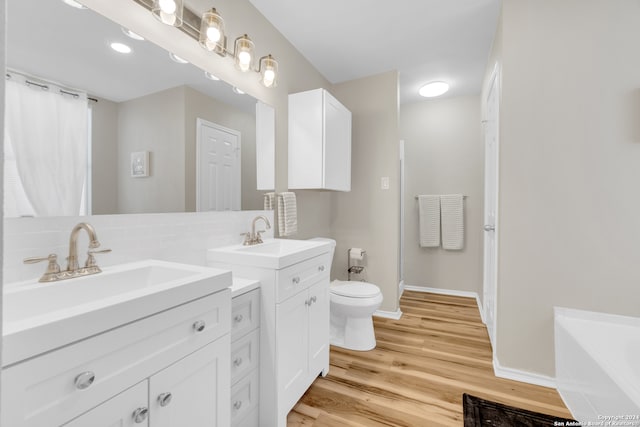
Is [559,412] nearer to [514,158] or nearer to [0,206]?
[514,158]

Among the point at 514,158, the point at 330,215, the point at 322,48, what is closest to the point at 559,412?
the point at 514,158

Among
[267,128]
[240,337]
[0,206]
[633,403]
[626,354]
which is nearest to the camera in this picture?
[0,206]

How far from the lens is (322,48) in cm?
246

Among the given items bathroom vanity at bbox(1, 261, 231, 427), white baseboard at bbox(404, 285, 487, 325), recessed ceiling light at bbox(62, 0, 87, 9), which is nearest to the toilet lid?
bathroom vanity at bbox(1, 261, 231, 427)

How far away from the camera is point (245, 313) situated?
131cm

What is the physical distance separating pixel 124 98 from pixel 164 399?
3.95 ft

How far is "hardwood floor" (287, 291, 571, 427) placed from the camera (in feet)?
5.04

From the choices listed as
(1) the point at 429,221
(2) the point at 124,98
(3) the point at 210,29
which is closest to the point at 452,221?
(1) the point at 429,221

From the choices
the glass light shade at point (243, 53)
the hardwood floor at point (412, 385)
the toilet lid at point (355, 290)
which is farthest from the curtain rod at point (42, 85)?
the toilet lid at point (355, 290)

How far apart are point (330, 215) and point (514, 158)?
1.78 m

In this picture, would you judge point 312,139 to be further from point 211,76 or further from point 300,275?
point 300,275

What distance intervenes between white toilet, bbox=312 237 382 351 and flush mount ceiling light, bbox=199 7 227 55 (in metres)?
1.87

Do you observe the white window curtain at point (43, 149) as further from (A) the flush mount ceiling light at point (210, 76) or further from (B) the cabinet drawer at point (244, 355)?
(B) the cabinet drawer at point (244, 355)

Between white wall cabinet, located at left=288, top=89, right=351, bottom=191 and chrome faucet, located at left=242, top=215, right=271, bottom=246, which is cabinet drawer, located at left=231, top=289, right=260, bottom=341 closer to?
chrome faucet, located at left=242, top=215, right=271, bottom=246
